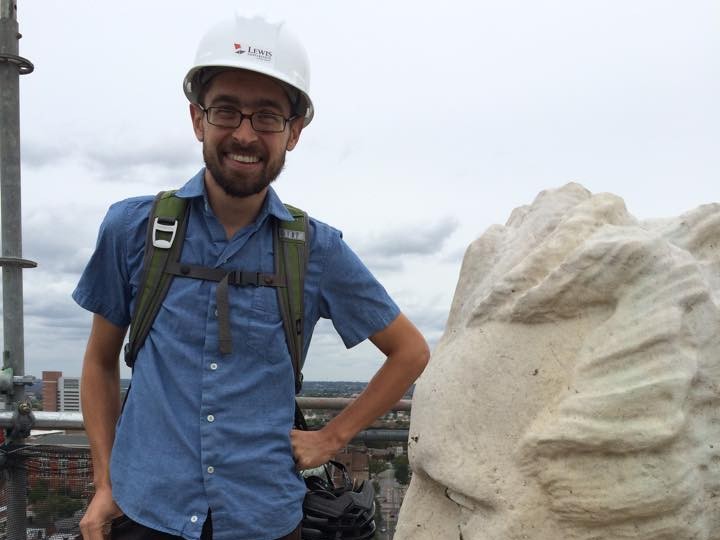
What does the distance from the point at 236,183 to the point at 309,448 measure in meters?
1.04

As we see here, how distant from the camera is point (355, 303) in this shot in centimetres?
289

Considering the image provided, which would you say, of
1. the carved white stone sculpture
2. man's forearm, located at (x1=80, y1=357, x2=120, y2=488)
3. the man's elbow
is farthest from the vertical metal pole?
the carved white stone sculpture

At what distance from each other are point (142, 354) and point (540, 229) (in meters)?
1.47

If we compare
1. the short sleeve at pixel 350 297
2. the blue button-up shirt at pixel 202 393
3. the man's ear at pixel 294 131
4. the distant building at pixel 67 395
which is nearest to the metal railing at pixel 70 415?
the distant building at pixel 67 395

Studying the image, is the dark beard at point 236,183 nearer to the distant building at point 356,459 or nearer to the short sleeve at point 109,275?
the short sleeve at point 109,275

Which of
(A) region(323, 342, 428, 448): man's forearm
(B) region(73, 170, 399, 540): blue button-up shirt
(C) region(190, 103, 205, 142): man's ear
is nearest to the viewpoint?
(B) region(73, 170, 399, 540): blue button-up shirt

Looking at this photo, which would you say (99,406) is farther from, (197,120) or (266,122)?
(266,122)

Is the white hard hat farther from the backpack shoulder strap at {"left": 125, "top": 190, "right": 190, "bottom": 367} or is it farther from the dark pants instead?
the dark pants

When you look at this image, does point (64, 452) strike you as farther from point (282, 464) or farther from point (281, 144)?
point (281, 144)

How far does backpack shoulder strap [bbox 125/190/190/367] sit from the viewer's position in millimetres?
2557

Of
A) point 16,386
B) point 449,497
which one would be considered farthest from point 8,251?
point 449,497

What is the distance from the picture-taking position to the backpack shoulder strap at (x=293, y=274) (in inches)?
104

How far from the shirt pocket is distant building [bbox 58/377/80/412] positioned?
209 centimetres

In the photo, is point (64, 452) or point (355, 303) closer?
point (355, 303)
